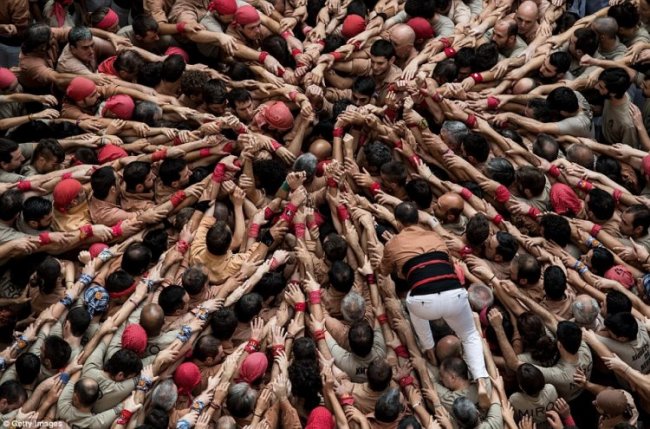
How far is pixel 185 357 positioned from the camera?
1012 centimetres

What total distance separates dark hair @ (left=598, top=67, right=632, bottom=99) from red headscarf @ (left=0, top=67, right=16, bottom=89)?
6.77 meters

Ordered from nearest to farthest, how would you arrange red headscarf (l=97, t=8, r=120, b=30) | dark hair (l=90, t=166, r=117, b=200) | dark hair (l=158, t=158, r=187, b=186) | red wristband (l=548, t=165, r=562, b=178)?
dark hair (l=90, t=166, r=117, b=200), dark hair (l=158, t=158, r=187, b=186), red wristband (l=548, t=165, r=562, b=178), red headscarf (l=97, t=8, r=120, b=30)

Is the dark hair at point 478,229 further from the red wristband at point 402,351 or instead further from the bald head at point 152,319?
the bald head at point 152,319

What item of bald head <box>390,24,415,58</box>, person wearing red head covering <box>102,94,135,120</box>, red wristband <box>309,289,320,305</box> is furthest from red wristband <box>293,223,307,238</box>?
bald head <box>390,24,415,58</box>

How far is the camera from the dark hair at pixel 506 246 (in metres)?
10.7

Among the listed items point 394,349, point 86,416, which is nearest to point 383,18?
point 394,349

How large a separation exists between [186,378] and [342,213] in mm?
2550

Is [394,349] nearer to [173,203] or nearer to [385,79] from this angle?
[173,203]

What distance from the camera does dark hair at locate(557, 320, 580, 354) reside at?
9867 millimetres

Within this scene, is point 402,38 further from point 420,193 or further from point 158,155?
point 158,155

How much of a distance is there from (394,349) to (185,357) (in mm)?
2050

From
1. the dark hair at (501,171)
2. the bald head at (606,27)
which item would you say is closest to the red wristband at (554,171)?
the dark hair at (501,171)

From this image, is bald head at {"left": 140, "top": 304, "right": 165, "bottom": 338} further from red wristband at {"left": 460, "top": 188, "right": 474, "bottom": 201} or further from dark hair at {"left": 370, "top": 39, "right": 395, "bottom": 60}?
dark hair at {"left": 370, "top": 39, "right": 395, "bottom": 60}

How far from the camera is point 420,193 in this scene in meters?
11.2
